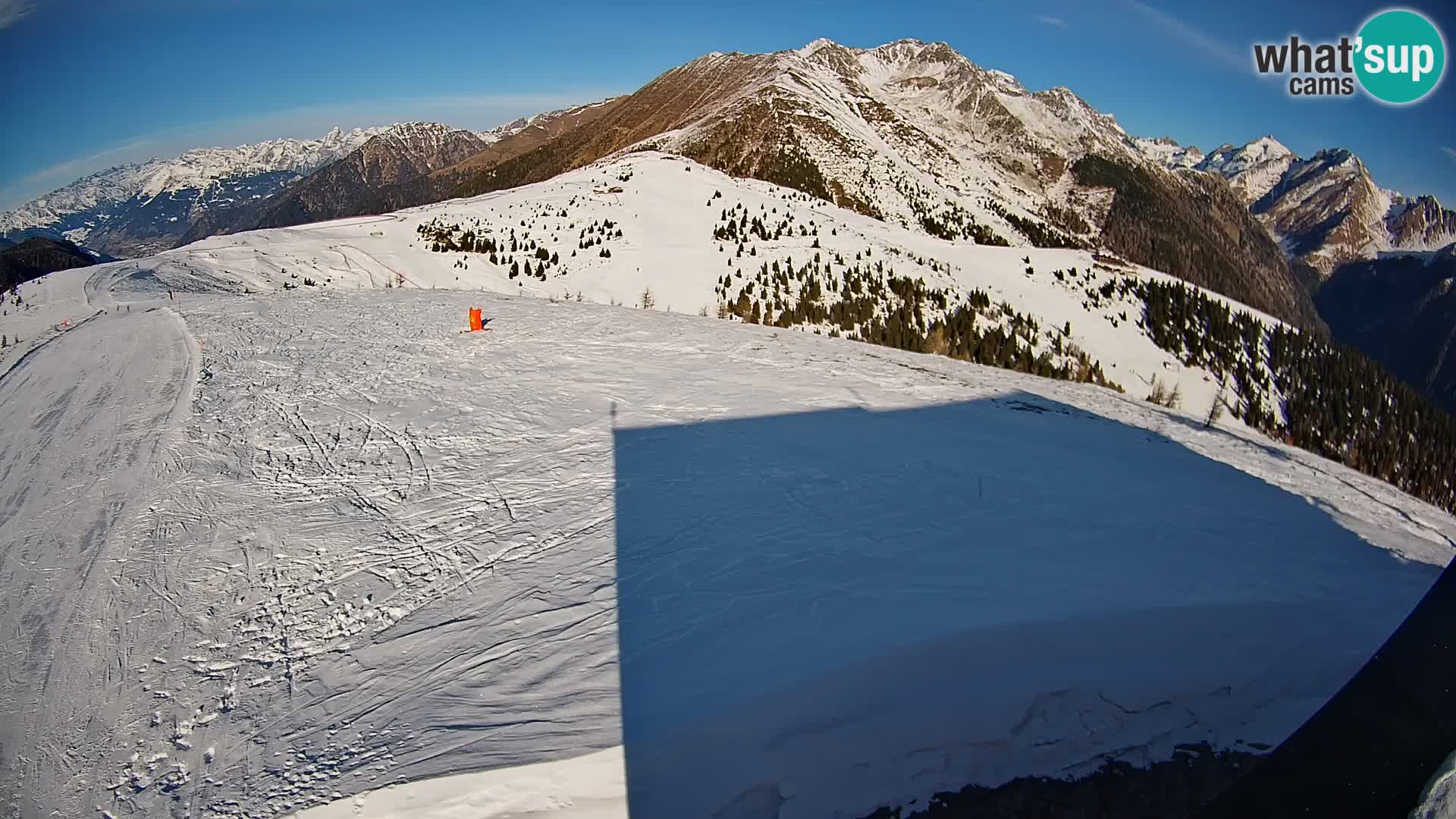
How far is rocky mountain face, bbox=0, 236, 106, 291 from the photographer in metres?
86.6

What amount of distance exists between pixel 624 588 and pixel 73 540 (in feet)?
17.8

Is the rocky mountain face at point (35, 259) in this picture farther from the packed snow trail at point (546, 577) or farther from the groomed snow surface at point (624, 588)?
the packed snow trail at point (546, 577)

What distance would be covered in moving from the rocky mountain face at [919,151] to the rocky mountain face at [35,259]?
7435 centimetres

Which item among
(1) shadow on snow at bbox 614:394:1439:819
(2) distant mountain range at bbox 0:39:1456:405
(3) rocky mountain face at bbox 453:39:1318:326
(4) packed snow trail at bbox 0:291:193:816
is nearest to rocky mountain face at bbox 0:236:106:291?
(2) distant mountain range at bbox 0:39:1456:405

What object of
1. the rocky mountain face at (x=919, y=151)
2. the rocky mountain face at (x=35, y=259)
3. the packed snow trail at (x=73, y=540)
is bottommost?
the packed snow trail at (x=73, y=540)

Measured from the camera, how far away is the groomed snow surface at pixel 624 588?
3.77 metres

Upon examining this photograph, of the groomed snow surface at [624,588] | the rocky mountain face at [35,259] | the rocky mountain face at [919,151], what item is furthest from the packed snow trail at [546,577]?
the rocky mountain face at [35,259]

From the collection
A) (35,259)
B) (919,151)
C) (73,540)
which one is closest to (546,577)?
(73,540)

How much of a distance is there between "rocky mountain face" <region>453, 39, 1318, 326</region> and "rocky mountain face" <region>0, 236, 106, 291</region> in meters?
74.3

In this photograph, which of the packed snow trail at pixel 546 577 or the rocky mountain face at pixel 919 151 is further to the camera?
the rocky mountain face at pixel 919 151

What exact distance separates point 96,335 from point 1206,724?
55.4 feet

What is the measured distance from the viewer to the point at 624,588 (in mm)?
5082

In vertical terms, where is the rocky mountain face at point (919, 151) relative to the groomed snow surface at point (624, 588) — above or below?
above

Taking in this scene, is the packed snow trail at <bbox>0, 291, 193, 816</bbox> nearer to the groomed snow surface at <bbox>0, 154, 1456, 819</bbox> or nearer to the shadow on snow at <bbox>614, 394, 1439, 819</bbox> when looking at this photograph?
the groomed snow surface at <bbox>0, 154, 1456, 819</bbox>
